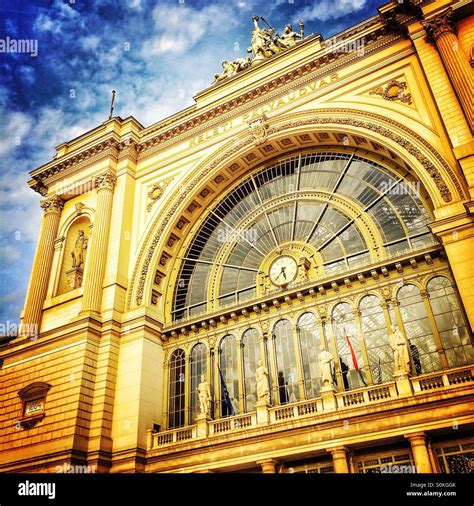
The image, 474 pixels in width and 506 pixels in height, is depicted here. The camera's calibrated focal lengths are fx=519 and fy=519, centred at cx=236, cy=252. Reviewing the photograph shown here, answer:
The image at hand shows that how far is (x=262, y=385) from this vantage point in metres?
20.8

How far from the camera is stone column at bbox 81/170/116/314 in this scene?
84.8 ft

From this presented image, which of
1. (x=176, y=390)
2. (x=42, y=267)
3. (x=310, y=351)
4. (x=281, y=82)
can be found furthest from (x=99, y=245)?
(x=281, y=82)

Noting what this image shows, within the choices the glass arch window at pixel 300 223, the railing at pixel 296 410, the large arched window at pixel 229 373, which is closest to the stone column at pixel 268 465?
the railing at pixel 296 410

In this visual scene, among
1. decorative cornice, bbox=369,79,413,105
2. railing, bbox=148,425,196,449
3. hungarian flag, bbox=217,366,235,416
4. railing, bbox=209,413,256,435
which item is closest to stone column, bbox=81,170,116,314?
railing, bbox=148,425,196,449

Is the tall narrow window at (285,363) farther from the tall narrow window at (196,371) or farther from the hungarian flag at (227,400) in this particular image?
the tall narrow window at (196,371)

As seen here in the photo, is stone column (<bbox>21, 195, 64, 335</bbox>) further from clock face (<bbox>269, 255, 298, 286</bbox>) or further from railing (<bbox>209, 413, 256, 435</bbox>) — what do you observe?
clock face (<bbox>269, 255, 298, 286</bbox>)

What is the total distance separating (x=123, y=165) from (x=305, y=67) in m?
11.9

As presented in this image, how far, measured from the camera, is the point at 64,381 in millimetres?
23266

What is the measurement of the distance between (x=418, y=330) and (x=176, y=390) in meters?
11.3

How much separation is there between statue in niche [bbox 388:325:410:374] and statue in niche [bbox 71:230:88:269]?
1770 cm

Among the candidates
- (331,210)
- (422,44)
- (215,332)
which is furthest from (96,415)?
(422,44)

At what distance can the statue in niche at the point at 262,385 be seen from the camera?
2056 centimetres

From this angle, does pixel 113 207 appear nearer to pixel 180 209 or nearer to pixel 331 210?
pixel 180 209

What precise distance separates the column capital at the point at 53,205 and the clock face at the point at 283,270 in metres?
14.5
